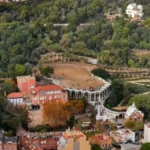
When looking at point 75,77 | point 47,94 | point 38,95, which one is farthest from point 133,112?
point 75,77

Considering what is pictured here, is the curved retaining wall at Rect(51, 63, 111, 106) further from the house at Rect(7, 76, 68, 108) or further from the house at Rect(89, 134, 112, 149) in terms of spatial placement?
the house at Rect(89, 134, 112, 149)

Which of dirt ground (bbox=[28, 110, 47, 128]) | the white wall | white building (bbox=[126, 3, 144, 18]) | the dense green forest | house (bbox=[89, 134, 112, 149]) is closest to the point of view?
house (bbox=[89, 134, 112, 149])

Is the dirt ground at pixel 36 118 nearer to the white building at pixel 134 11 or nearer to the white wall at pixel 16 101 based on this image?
the white wall at pixel 16 101

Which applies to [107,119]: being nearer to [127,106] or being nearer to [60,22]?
[127,106]

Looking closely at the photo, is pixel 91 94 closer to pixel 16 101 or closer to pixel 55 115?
pixel 55 115

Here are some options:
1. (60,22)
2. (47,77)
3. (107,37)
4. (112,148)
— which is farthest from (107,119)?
(60,22)

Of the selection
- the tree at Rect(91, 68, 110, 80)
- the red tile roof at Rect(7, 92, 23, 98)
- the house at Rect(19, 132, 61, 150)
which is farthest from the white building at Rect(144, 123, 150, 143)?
the tree at Rect(91, 68, 110, 80)
